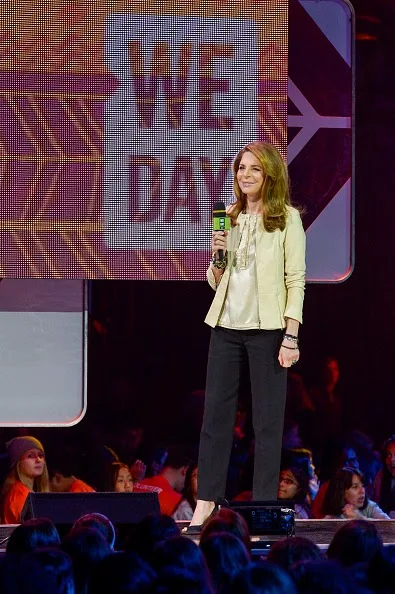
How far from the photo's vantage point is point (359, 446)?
5625 millimetres

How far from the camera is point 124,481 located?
17.9 feet

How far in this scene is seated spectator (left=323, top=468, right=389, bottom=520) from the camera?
5543 millimetres

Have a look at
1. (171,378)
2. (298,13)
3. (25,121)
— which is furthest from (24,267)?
(298,13)

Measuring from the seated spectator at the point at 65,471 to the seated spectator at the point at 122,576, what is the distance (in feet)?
11.1

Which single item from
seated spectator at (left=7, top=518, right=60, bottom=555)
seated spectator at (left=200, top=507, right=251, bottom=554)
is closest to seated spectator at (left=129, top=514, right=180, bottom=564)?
seated spectator at (left=200, top=507, right=251, bottom=554)

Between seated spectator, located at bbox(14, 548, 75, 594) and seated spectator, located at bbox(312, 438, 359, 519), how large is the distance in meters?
3.62

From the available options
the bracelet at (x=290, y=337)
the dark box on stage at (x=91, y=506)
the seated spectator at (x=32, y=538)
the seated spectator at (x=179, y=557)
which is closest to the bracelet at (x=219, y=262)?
the bracelet at (x=290, y=337)

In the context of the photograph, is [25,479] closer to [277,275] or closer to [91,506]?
[91,506]

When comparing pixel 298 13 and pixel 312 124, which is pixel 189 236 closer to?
pixel 312 124

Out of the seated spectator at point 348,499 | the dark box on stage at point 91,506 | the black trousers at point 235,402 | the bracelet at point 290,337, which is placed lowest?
the seated spectator at point 348,499

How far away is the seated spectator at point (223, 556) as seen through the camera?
2.32m

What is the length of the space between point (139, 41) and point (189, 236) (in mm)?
922

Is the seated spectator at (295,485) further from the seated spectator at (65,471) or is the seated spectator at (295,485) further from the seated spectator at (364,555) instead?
the seated spectator at (364,555)

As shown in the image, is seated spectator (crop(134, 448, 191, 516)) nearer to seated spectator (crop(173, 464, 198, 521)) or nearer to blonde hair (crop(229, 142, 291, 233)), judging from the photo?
seated spectator (crop(173, 464, 198, 521))
